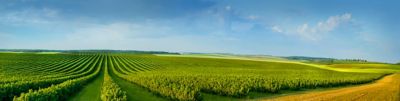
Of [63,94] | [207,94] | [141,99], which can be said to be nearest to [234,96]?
[207,94]

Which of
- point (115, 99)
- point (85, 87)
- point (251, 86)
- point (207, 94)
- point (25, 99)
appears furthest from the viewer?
point (85, 87)

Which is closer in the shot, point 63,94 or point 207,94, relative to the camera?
point 63,94

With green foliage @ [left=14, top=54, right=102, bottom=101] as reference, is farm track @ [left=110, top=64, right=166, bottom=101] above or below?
below

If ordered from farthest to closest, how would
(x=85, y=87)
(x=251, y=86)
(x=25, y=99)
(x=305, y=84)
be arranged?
1. (x=305, y=84)
2. (x=85, y=87)
3. (x=251, y=86)
4. (x=25, y=99)

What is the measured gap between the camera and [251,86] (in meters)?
32.8

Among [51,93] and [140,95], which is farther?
[140,95]

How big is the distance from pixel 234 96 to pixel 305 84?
13.1 metres

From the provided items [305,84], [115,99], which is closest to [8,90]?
[115,99]

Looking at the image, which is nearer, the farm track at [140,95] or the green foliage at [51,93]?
the green foliage at [51,93]

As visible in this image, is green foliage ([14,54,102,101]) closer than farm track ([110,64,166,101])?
Yes

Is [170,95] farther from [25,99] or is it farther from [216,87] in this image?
[25,99]

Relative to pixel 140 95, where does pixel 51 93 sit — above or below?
above

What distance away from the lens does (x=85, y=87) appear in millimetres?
35688

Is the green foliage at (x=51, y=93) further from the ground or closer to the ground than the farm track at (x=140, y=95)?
further from the ground
